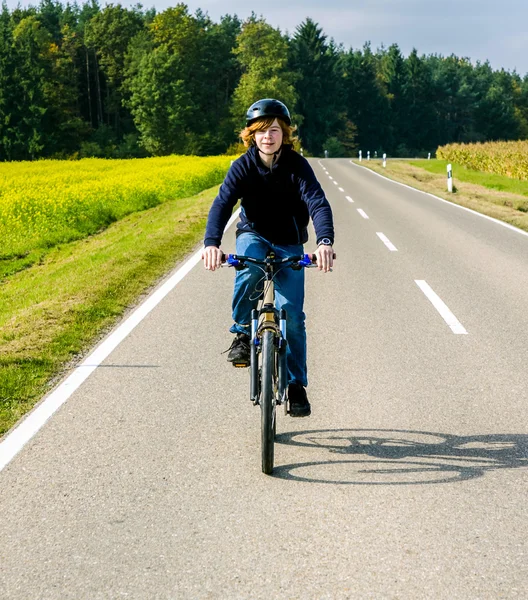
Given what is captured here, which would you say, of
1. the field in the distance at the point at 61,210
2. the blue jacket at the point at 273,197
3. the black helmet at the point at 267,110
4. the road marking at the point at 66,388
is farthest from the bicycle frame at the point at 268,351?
the field in the distance at the point at 61,210

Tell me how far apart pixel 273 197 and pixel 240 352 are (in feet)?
3.12

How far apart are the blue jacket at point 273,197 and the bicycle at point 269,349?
0.89 feet

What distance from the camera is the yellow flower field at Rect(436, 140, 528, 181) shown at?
33.0 meters

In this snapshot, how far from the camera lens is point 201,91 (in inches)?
3789

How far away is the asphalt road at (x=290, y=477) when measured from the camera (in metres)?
2.84

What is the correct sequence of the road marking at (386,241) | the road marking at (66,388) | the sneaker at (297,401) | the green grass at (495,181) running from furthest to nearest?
the green grass at (495,181) < the road marking at (386,241) < the sneaker at (297,401) < the road marking at (66,388)

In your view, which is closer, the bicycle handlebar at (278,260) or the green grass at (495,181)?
the bicycle handlebar at (278,260)

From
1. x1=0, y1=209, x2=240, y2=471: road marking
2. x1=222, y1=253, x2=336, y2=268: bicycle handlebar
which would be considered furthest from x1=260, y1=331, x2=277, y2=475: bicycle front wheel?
x1=0, y1=209, x2=240, y2=471: road marking

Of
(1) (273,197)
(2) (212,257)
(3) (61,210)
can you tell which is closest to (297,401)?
(2) (212,257)

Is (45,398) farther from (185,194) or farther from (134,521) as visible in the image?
(185,194)

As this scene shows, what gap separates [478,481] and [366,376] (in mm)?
1855

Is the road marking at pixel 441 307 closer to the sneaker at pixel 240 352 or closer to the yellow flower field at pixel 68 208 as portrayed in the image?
the sneaker at pixel 240 352

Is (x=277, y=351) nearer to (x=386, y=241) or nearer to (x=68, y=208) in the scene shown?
(x=386, y=241)

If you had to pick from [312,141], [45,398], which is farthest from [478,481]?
[312,141]
